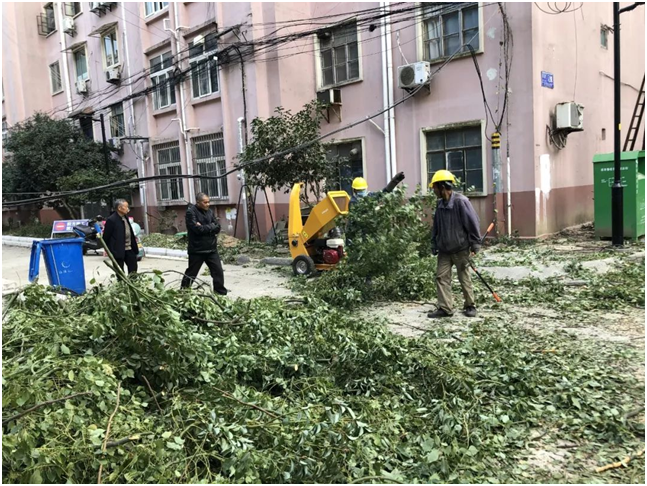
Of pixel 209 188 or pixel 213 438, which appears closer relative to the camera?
pixel 213 438

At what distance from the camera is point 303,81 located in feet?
51.1

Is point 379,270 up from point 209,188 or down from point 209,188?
down

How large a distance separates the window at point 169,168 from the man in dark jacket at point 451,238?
14739 millimetres

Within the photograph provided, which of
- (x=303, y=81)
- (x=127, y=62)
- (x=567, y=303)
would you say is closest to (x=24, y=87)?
(x=127, y=62)

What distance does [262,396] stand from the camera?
11.7ft

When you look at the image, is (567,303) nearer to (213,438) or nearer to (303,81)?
(213,438)

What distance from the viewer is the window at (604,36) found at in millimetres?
14117

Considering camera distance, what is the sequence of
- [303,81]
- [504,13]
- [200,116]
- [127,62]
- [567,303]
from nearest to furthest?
[567,303] < [504,13] < [303,81] < [200,116] < [127,62]

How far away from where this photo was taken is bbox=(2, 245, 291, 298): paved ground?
867cm

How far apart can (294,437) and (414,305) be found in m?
4.28

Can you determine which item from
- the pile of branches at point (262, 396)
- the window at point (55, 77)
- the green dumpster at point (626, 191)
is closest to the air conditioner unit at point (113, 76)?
the window at point (55, 77)

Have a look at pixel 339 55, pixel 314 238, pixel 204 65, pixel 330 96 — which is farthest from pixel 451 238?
pixel 204 65

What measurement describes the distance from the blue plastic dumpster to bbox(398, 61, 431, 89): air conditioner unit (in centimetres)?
861

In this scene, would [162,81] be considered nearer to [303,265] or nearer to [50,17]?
[50,17]
